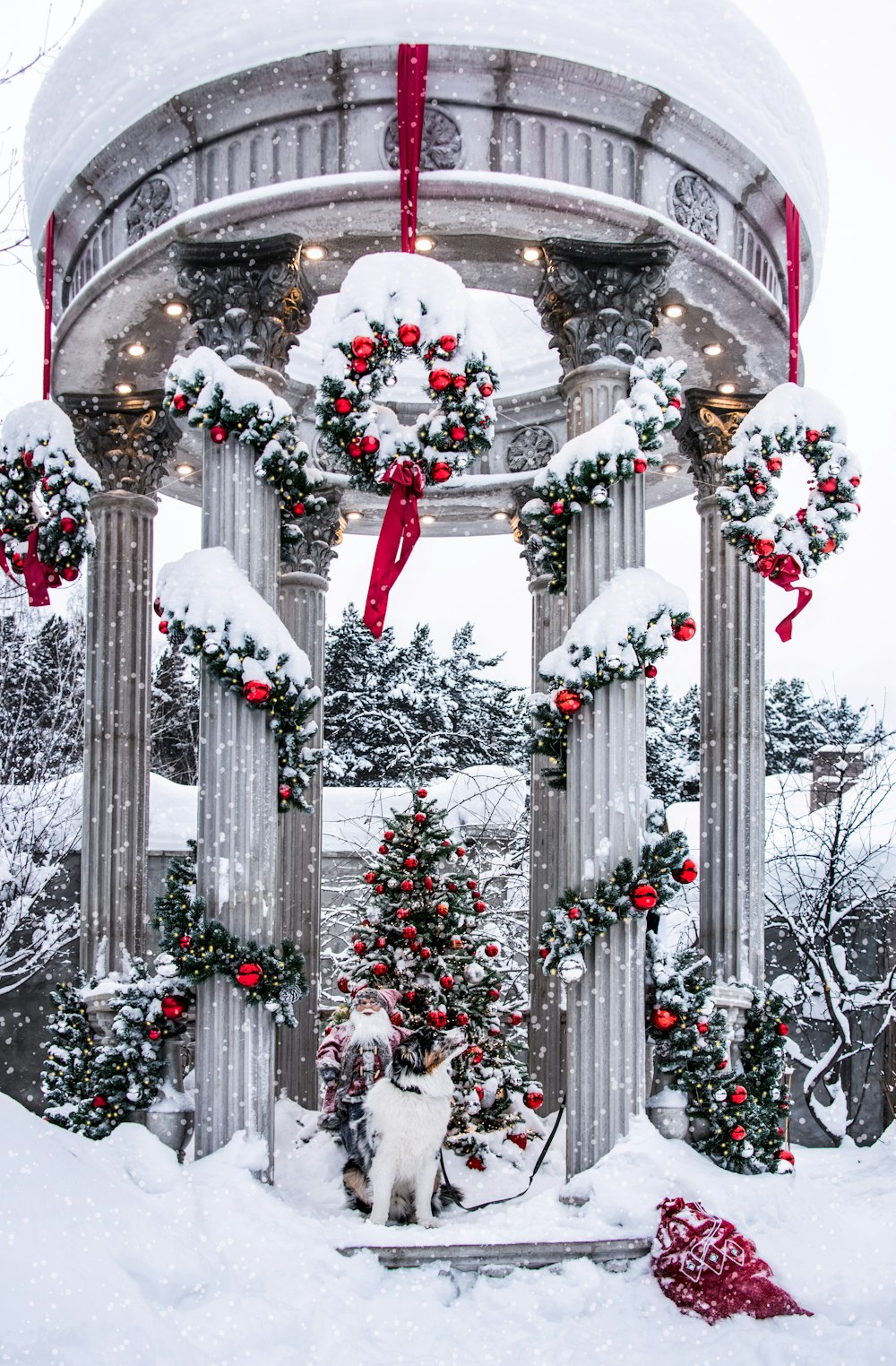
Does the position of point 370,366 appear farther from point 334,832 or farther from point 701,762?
point 334,832

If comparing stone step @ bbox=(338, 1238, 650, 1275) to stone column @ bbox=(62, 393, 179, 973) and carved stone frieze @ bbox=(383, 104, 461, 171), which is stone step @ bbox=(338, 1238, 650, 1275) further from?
carved stone frieze @ bbox=(383, 104, 461, 171)

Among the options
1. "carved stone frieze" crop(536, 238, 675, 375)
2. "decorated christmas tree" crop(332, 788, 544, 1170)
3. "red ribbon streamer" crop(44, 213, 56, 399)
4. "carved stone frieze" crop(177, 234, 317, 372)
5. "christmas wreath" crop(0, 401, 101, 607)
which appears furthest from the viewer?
"decorated christmas tree" crop(332, 788, 544, 1170)

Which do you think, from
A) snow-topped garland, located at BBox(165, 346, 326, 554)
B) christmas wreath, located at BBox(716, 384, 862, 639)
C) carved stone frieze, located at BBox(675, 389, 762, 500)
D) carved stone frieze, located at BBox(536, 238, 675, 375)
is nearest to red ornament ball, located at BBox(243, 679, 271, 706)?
snow-topped garland, located at BBox(165, 346, 326, 554)

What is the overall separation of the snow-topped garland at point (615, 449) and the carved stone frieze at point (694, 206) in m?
1.34

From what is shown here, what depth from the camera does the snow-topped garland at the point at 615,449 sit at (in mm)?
10664

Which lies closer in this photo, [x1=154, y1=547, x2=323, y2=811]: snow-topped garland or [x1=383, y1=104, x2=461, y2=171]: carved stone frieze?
[x1=154, y1=547, x2=323, y2=811]: snow-topped garland

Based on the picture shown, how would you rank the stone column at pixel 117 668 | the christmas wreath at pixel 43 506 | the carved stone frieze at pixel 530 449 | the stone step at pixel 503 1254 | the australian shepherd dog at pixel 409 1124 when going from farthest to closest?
the carved stone frieze at pixel 530 449 → the stone column at pixel 117 668 → the christmas wreath at pixel 43 506 → the australian shepherd dog at pixel 409 1124 → the stone step at pixel 503 1254

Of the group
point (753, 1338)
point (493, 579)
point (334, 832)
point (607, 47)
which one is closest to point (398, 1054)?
point (753, 1338)

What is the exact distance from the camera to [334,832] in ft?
88.5

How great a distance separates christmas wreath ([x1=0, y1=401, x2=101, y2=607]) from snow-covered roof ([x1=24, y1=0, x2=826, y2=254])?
88.9 inches

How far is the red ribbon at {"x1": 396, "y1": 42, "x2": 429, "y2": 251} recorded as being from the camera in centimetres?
1040

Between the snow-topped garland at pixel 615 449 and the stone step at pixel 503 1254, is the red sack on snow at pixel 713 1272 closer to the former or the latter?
the stone step at pixel 503 1254

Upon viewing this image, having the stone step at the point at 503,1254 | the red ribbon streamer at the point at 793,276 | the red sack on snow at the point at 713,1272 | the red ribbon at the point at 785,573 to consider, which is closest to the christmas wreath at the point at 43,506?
the red ribbon at the point at 785,573

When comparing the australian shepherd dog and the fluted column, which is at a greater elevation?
the fluted column
